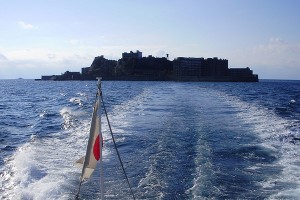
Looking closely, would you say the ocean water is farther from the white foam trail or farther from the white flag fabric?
the white flag fabric

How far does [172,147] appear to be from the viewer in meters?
21.3

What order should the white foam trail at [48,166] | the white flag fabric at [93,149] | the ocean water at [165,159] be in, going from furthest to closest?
the white foam trail at [48,166] → the ocean water at [165,159] → the white flag fabric at [93,149]

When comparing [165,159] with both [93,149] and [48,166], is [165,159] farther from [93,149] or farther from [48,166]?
[93,149]

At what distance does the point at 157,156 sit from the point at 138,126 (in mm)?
10189

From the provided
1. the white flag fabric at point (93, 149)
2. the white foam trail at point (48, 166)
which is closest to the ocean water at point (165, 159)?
the white foam trail at point (48, 166)

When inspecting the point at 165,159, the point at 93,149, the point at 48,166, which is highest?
the point at 93,149

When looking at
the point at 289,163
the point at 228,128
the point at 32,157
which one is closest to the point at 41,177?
the point at 32,157

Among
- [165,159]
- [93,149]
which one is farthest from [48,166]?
[93,149]

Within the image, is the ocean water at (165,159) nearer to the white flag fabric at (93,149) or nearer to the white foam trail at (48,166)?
the white foam trail at (48,166)

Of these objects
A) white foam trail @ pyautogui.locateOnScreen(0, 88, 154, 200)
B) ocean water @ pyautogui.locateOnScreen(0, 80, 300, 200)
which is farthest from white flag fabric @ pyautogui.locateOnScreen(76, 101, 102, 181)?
white foam trail @ pyautogui.locateOnScreen(0, 88, 154, 200)

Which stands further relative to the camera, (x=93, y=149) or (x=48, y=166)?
(x=48, y=166)

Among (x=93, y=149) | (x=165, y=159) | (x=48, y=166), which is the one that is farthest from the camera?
(x=165, y=159)

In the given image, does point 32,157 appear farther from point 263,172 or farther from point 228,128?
point 228,128

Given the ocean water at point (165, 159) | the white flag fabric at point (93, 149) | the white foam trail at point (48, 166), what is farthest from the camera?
the white foam trail at point (48, 166)
